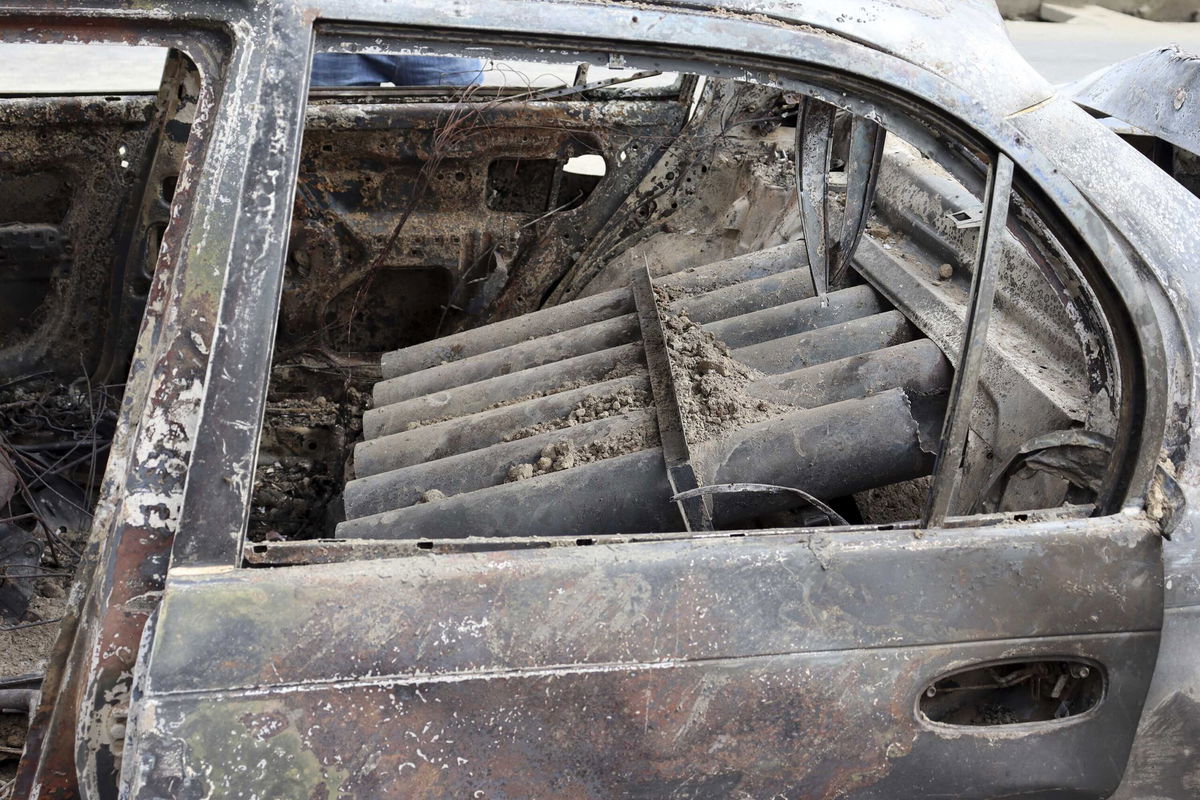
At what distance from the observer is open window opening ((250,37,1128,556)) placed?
1.92m

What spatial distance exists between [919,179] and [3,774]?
2588 mm

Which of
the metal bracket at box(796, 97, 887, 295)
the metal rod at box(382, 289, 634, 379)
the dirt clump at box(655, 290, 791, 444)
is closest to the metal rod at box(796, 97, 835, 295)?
the metal bracket at box(796, 97, 887, 295)

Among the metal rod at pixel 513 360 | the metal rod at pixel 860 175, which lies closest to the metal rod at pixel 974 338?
the metal rod at pixel 860 175

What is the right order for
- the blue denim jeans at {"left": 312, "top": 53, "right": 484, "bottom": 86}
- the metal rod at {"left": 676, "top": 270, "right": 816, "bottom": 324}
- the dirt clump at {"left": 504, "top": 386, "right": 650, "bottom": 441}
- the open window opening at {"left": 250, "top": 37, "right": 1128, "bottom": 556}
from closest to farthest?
the open window opening at {"left": 250, "top": 37, "right": 1128, "bottom": 556}
the dirt clump at {"left": 504, "top": 386, "right": 650, "bottom": 441}
the metal rod at {"left": 676, "top": 270, "right": 816, "bottom": 324}
the blue denim jeans at {"left": 312, "top": 53, "right": 484, "bottom": 86}

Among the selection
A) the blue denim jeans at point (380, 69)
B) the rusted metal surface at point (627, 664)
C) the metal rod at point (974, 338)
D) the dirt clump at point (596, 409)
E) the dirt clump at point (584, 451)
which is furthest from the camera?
the blue denim jeans at point (380, 69)

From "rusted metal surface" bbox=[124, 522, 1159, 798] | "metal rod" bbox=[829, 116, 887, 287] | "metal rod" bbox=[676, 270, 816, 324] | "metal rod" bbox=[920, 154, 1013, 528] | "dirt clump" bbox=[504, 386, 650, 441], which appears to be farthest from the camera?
"metal rod" bbox=[676, 270, 816, 324]

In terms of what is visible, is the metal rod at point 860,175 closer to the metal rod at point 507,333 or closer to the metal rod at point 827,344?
the metal rod at point 827,344

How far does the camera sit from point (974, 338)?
4.62 ft

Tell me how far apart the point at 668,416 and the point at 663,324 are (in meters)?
0.48

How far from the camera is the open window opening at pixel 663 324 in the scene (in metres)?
1.92

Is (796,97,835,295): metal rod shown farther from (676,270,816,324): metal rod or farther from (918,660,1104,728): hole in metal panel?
(918,660,1104,728): hole in metal panel

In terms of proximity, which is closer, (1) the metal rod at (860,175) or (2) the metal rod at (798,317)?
(1) the metal rod at (860,175)

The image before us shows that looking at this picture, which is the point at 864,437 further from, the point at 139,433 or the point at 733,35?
the point at 139,433

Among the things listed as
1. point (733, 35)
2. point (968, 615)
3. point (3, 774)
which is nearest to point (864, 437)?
point (968, 615)
